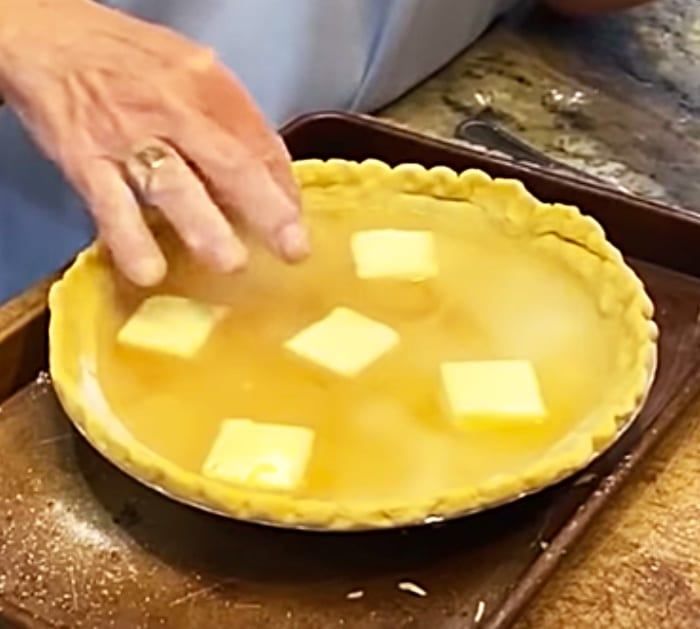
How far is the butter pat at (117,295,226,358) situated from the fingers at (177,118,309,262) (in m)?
0.05

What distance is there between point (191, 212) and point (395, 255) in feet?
0.41

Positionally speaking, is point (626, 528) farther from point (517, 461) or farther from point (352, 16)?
point (352, 16)

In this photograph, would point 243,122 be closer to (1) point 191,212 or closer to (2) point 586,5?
(1) point 191,212

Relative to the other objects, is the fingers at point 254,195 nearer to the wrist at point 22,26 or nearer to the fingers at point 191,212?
the fingers at point 191,212

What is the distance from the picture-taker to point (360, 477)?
2.53 ft

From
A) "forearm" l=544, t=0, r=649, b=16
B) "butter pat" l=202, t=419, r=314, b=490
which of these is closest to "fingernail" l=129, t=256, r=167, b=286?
"butter pat" l=202, t=419, r=314, b=490

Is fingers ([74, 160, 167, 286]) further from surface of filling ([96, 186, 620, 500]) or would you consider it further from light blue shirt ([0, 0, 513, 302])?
light blue shirt ([0, 0, 513, 302])

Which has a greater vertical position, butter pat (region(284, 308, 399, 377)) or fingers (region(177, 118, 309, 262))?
fingers (region(177, 118, 309, 262))

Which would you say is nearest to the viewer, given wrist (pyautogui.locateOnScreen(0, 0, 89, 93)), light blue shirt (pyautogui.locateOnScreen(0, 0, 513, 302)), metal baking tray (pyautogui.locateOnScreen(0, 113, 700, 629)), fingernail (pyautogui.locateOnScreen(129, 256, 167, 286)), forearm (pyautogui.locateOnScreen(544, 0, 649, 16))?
metal baking tray (pyautogui.locateOnScreen(0, 113, 700, 629))

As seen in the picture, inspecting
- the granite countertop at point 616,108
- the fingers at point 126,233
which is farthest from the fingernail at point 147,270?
the granite countertop at point 616,108

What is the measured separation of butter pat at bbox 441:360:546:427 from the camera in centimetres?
80

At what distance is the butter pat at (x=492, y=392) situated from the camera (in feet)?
2.62

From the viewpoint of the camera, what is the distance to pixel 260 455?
0.77 metres

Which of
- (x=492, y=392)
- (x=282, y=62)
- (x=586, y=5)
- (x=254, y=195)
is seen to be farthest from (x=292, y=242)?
(x=586, y=5)
